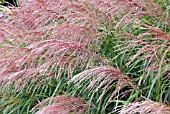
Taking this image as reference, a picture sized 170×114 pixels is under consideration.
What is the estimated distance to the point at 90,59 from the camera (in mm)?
2109

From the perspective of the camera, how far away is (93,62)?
86.7 inches

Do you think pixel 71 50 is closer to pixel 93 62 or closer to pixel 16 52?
pixel 93 62

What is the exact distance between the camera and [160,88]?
77.6 inches

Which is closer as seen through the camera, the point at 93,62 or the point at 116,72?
the point at 116,72

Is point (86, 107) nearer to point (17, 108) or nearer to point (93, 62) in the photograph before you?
point (93, 62)

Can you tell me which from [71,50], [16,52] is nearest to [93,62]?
[71,50]

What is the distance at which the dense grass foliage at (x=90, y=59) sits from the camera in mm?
1916

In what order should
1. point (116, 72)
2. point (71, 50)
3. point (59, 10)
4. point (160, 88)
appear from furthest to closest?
point (59, 10)
point (71, 50)
point (160, 88)
point (116, 72)

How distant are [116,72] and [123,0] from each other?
594mm

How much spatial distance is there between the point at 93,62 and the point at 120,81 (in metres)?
0.44

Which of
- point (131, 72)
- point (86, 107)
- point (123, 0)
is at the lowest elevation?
point (86, 107)

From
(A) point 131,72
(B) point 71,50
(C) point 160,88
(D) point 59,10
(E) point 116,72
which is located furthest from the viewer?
(D) point 59,10

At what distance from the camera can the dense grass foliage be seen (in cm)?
192

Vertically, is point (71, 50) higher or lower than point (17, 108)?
higher
